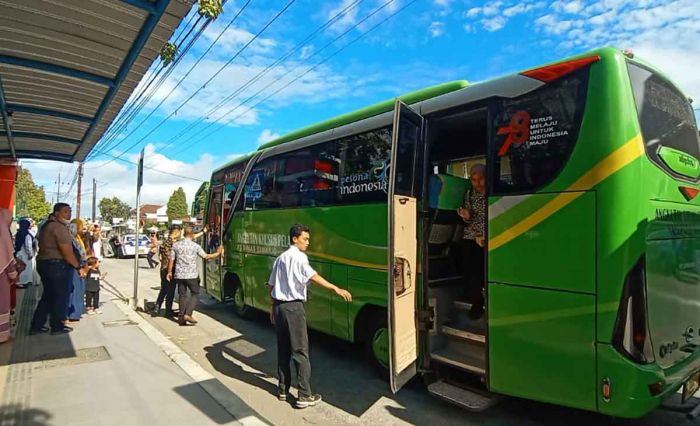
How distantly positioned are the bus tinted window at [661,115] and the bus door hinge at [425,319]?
2437 millimetres

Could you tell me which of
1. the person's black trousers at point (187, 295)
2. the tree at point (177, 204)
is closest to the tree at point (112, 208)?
the tree at point (177, 204)

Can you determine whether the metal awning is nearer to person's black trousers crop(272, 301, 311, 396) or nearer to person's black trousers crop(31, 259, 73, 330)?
person's black trousers crop(31, 259, 73, 330)

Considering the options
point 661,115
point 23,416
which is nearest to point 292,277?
point 23,416

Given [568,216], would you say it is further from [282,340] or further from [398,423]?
[282,340]

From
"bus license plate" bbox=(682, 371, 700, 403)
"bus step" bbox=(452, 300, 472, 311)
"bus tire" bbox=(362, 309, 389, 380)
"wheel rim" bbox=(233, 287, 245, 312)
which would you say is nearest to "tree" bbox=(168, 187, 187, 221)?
"wheel rim" bbox=(233, 287, 245, 312)

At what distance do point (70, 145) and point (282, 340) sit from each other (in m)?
8.11

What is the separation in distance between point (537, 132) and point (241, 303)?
6.44 metres

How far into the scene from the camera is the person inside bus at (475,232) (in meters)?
4.57

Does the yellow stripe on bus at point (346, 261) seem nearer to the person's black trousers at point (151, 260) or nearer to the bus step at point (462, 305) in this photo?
the bus step at point (462, 305)

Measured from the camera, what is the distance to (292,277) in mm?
4398

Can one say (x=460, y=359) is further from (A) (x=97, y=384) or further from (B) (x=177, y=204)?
(B) (x=177, y=204)

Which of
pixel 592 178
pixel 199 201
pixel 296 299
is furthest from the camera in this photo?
pixel 199 201

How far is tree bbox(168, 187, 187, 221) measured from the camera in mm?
87600

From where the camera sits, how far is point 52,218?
6.60 meters
